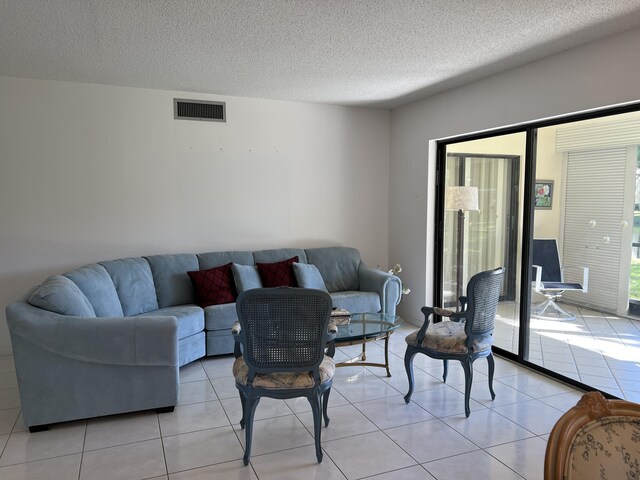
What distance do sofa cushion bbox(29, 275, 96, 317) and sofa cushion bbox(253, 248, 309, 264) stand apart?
1.99 metres

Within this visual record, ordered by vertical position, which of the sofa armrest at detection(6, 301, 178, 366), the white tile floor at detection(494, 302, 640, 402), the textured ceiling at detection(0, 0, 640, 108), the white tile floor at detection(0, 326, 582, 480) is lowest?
the white tile floor at detection(0, 326, 582, 480)

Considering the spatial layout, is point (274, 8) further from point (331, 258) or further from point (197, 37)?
point (331, 258)

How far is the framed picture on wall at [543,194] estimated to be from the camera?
152 inches

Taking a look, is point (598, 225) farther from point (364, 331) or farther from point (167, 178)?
point (167, 178)

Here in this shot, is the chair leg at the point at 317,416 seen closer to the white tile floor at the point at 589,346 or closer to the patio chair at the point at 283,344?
the patio chair at the point at 283,344

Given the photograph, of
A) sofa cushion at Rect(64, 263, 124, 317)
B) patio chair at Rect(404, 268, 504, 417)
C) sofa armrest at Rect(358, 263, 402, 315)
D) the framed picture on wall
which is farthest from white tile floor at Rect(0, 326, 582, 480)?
the framed picture on wall

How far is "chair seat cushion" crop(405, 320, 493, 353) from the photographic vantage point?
10.3 ft

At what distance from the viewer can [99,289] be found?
3666mm

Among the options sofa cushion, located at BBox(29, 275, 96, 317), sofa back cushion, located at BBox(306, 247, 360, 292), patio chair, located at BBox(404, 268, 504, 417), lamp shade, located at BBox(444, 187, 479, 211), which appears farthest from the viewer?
sofa back cushion, located at BBox(306, 247, 360, 292)

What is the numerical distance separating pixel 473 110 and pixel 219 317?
3.02 metres

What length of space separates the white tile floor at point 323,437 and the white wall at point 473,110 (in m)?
1.95

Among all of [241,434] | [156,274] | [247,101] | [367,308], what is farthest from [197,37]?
[367,308]

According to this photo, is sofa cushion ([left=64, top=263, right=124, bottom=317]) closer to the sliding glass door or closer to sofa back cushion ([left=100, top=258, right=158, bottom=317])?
sofa back cushion ([left=100, top=258, right=158, bottom=317])

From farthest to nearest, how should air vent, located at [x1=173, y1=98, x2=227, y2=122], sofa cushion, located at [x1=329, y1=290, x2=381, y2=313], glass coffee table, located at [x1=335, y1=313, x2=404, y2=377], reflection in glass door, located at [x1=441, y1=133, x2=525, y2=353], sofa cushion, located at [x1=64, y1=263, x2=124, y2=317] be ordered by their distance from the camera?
air vent, located at [x1=173, y1=98, x2=227, y2=122]
sofa cushion, located at [x1=329, y1=290, x2=381, y2=313]
reflection in glass door, located at [x1=441, y1=133, x2=525, y2=353]
sofa cushion, located at [x1=64, y1=263, x2=124, y2=317]
glass coffee table, located at [x1=335, y1=313, x2=404, y2=377]
